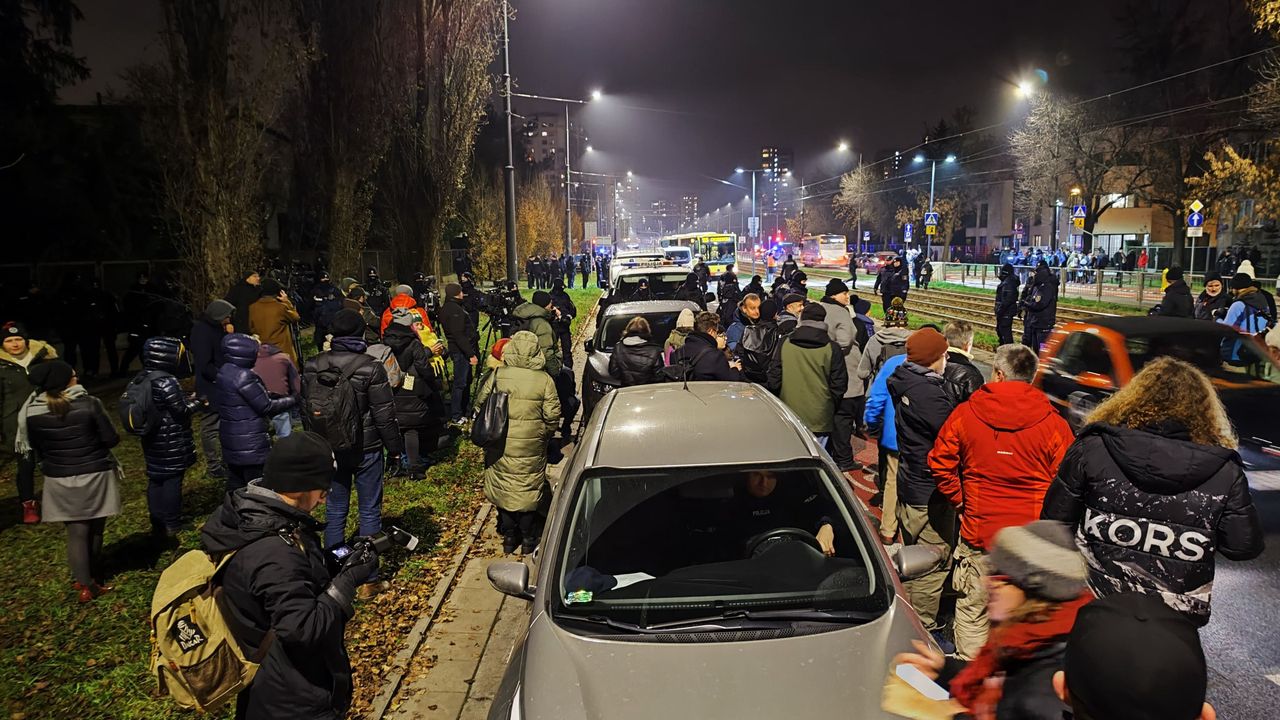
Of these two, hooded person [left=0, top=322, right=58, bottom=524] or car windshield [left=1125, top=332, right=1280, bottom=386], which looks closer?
car windshield [left=1125, top=332, right=1280, bottom=386]

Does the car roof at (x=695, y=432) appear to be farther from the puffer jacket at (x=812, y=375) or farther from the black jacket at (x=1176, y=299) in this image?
the black jacket at (x=1176, y=299)

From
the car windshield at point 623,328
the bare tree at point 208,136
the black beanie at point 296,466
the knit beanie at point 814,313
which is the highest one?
the bare tree at point 208,136

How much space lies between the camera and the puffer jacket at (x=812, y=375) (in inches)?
275

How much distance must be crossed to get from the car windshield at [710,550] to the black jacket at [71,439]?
4.00 meters

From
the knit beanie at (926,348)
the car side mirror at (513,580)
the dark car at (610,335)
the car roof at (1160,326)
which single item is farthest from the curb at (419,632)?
the car roof at (1160,326)

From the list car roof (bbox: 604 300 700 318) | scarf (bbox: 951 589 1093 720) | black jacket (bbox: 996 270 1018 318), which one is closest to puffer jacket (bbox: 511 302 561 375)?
car roof (bbox: 604 300 700 318)

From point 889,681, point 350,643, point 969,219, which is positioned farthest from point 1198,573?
point 969,219

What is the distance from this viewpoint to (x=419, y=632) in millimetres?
5152

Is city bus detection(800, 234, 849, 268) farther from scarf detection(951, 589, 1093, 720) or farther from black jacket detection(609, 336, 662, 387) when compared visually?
scarf detection(951, 589, 1093, 720)

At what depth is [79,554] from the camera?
5.69m

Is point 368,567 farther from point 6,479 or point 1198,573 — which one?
point 6,479

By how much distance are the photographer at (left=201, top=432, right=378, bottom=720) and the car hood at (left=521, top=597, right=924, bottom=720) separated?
0.70 metres

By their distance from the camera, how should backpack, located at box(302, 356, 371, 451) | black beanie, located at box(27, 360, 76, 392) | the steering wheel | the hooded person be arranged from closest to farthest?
the steering wheel → black beanie, located at box(27, 360, 76, 392) → backpack, located at box(302, 356, 371, 451) → the hooded person

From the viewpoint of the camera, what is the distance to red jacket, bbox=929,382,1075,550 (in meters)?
4.18
